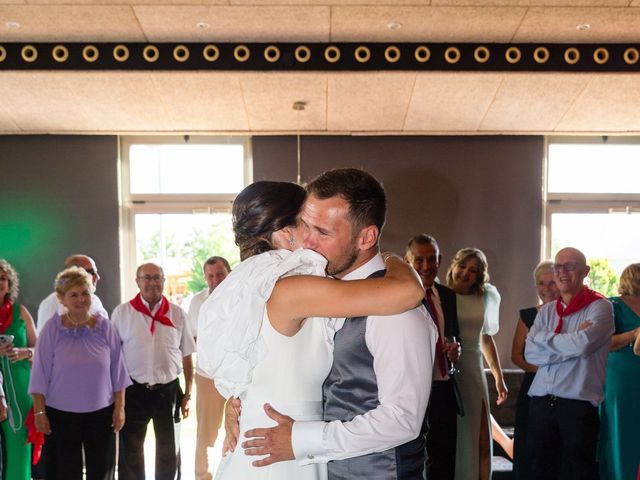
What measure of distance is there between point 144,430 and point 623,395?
3.02 meters

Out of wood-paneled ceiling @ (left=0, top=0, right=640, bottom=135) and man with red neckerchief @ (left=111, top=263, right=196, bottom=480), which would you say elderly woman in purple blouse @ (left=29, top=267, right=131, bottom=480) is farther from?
wood-paneled ceiling @ (left=0, top=0, right=640, bottom=135)

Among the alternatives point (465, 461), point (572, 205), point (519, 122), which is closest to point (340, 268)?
point (465, 461)

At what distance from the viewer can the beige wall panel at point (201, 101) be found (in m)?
4.58

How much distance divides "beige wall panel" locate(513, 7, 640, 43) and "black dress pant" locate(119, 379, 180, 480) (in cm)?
350

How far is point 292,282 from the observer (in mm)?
1442

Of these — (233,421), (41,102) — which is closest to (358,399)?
(233,421)

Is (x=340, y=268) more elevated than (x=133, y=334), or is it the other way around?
(x=340, y=268)

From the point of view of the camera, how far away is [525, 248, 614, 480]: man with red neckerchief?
3301 mm

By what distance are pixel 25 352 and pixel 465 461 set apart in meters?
2.81

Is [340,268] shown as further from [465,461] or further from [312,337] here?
[465,461]

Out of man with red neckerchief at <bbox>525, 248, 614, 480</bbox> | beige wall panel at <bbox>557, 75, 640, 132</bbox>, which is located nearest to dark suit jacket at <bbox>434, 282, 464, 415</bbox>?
man with red neckerchief at <bbox>525, 248, 614, 480</bbox>

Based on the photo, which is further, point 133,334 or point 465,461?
point 133,334

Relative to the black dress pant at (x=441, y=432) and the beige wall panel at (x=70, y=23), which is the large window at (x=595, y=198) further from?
the beige wall panel at (x=70, y=23)

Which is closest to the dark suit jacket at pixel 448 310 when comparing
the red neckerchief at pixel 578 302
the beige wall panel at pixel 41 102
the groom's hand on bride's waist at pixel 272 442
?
the red neckerchief at pixel 578 302
